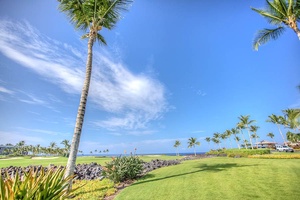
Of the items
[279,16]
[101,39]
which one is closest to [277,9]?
[279,16]

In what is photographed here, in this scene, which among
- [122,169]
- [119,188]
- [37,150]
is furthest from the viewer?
[37,150]

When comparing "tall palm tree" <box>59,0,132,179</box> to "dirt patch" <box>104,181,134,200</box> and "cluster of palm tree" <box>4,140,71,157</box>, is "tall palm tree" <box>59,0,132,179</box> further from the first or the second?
"cluster of palm tree" <box>4,140,71,157</box>

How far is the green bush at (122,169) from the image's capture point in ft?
40.7

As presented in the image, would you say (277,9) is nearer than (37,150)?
Yes

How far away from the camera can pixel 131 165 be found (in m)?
13.0

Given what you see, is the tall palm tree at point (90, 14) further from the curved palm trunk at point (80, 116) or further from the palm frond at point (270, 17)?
the palm frond at point (270, 17)

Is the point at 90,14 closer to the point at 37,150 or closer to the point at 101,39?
the point at 101,39

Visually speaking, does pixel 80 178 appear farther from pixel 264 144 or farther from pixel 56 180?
pixel 264 144

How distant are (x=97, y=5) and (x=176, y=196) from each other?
1324 cm

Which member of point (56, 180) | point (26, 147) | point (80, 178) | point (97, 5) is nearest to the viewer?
point (56, 180)

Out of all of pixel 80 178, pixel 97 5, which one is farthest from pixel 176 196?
pixel 97 5

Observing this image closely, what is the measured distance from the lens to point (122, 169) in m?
12.6

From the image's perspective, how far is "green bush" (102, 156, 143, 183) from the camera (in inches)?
488

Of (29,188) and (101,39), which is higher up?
(101,39)
